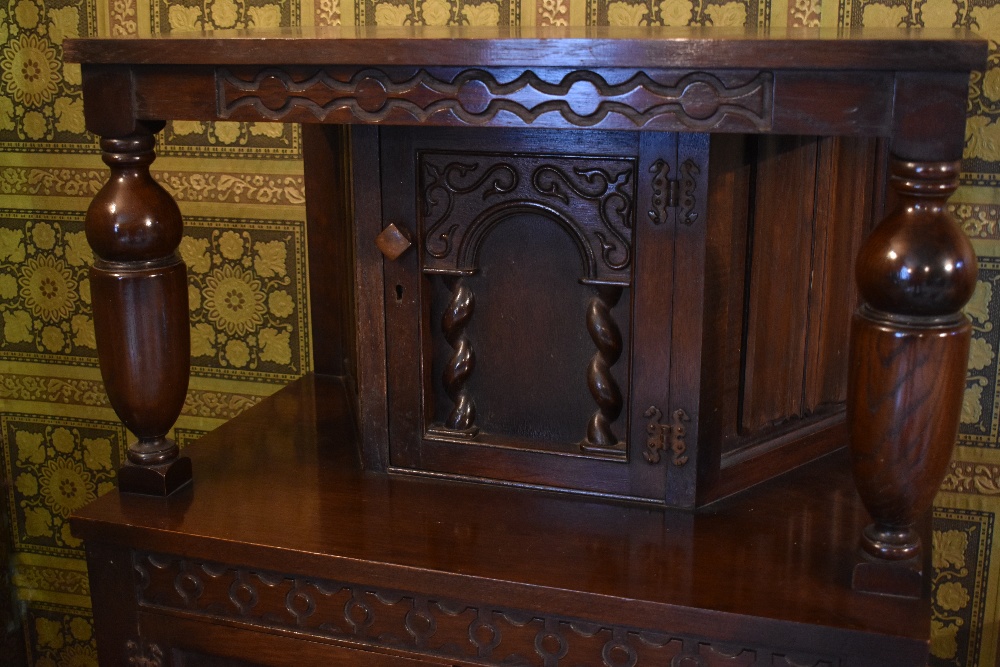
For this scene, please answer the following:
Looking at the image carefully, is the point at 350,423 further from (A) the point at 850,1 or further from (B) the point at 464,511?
(A) the point at 850,1

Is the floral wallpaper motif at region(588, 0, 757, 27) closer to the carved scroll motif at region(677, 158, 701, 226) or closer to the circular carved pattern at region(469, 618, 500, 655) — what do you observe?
the carved scroll motif at region(677, 158, 701, 226)

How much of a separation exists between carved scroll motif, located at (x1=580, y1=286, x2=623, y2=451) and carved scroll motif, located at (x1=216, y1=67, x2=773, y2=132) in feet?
0.82

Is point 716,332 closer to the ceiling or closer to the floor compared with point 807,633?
closer to the ceiling

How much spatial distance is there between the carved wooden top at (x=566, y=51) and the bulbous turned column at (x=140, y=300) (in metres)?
0.12

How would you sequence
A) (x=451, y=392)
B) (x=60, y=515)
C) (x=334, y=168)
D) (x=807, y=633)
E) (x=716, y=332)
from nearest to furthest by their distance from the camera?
(x=807, y=633)
(x=716, y=332)
(x=451, y=392)
(x=334, y=168)
(x=60, y=515)

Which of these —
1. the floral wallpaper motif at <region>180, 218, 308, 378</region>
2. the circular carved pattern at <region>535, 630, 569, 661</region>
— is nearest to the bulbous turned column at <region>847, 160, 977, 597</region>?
the circular carved pattern at <region>535, 630, 569, 661</region>

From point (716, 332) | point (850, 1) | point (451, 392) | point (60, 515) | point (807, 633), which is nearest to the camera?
point (807, 633)

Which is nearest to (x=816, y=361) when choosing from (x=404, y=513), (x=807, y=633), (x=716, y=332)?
(x=716, y=332)

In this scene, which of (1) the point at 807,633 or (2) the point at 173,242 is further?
(2) the point at 173,242

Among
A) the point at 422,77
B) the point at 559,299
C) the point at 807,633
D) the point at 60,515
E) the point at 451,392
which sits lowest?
the point at 60,515

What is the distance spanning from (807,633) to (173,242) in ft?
2.68

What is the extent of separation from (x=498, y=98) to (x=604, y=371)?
0.35m

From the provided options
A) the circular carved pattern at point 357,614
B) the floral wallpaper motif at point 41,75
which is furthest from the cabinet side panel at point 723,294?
the floral wallpaper motif at point 41,75

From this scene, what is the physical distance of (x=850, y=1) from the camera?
59.8 inches
